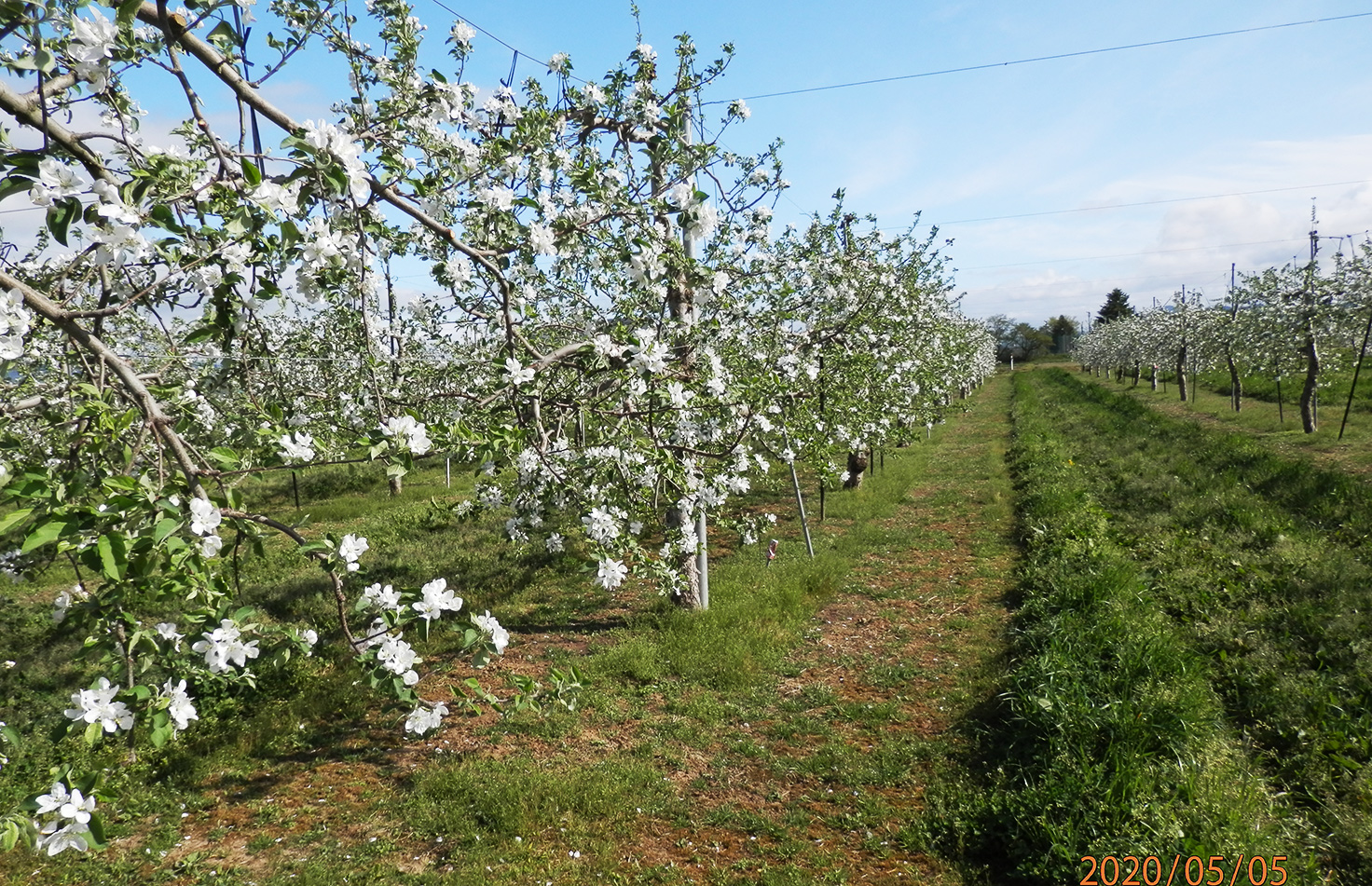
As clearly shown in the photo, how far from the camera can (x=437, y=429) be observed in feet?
9.87

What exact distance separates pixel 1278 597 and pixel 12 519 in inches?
363

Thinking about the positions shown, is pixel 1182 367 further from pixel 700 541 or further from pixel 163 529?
pixel 163 529

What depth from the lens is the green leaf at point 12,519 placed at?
1529 millimetres

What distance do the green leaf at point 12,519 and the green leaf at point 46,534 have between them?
0.04m

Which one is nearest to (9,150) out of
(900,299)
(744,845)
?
(744,845)

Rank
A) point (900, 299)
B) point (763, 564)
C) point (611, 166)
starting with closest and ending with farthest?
point (611, 166)
point (763, 564)
point (900, 299)

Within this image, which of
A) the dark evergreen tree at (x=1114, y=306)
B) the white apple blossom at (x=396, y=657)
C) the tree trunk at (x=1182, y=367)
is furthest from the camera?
the dark evergreen tree at (x=1114, y=306)

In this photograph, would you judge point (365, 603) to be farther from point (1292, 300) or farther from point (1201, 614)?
point (1292, 300)

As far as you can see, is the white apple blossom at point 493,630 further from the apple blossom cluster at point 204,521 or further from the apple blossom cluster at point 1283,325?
the apple blossom cluster at point 1283,325

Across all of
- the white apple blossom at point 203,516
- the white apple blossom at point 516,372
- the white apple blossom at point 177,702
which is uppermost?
the white apple blossom at point 516,372

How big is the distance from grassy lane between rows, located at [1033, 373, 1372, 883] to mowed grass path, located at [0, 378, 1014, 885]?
181cm

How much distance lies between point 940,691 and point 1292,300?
19.5 m

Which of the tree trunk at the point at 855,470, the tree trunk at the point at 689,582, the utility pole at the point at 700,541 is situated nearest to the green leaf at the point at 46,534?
the utility pole at the point at 700,541

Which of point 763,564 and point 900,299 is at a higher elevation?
point 900,299
